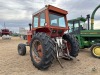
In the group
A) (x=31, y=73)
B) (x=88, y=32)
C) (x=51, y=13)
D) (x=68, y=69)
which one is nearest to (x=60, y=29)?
(x=51, y=13)

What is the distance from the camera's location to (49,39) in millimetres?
4977

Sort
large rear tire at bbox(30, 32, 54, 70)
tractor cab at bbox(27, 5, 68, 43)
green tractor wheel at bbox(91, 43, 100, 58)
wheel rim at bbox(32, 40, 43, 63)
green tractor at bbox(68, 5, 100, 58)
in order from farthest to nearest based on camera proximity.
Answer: green tractor at bbox(68, 5, 100, 58)
green tractor wheel at bbox(91, 43, 100, 58)
wheel rim at bbox(32, 40, 43, 63)
tractor cab at bbox(27, 5, 68, 43)
large rear tire at bbox(30, 32, 54, 70)

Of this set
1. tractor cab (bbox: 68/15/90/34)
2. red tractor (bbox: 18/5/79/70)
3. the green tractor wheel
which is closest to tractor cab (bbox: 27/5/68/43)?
red tractor (bbox: 18/5/79/70)

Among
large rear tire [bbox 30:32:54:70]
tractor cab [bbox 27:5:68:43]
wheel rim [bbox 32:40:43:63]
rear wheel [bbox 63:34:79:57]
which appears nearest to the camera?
large rear tire [bbox 30:32:54:70]

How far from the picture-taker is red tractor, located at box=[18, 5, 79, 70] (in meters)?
4.90

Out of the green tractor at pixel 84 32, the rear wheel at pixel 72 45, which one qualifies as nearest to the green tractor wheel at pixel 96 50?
the green tractor at pixel 84 32

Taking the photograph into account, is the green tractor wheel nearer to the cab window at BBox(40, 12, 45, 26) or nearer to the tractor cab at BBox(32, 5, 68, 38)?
the tractor cab at BBox(32, 5, 68, 38)

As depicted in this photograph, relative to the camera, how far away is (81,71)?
5.19 meters

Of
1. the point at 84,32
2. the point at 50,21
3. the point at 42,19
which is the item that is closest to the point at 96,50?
the point at 84,32

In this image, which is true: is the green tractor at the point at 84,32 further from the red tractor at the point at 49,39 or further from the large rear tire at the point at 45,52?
the large rear tire at the point at 45,52

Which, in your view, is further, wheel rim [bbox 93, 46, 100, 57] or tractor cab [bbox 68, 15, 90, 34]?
tractor cab [bbox 68, 15, 90, 34]

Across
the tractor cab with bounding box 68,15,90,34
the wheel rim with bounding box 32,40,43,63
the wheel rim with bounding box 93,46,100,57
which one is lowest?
the wheel rim with bounding box 93,46,100,57

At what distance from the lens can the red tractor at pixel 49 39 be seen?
4.90 meters

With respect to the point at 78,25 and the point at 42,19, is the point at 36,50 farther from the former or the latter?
the point at 78,25
